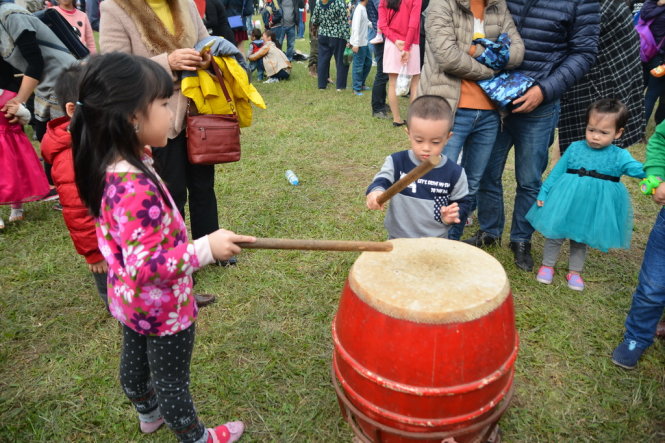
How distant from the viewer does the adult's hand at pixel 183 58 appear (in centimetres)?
254

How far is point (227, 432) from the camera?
2.08 meters

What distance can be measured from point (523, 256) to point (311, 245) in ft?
7.99

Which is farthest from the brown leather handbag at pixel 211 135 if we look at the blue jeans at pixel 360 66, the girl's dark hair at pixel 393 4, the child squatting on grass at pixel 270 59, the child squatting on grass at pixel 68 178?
the child squatting on grass at pixel 270 59

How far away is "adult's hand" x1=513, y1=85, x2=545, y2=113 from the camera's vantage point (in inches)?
113

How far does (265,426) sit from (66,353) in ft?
4.29

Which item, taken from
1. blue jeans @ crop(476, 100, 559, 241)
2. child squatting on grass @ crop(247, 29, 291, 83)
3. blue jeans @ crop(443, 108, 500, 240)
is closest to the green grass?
blue jeans @ crop(476, 100, 559, 241)

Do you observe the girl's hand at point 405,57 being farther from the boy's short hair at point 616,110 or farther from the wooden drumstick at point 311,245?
the wooden drumstick at point 311,245

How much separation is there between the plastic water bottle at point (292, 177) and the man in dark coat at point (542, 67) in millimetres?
2181

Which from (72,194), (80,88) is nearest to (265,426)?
(72,194)

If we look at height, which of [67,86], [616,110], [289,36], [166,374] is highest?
[67,86]

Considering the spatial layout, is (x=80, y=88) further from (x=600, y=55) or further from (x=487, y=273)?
(x=600, y=55)

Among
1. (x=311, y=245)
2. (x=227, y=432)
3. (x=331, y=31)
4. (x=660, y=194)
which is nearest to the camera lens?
(x=311, y=245)

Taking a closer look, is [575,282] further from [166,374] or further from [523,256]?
[166,374]

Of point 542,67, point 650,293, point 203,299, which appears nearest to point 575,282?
point 650,293
